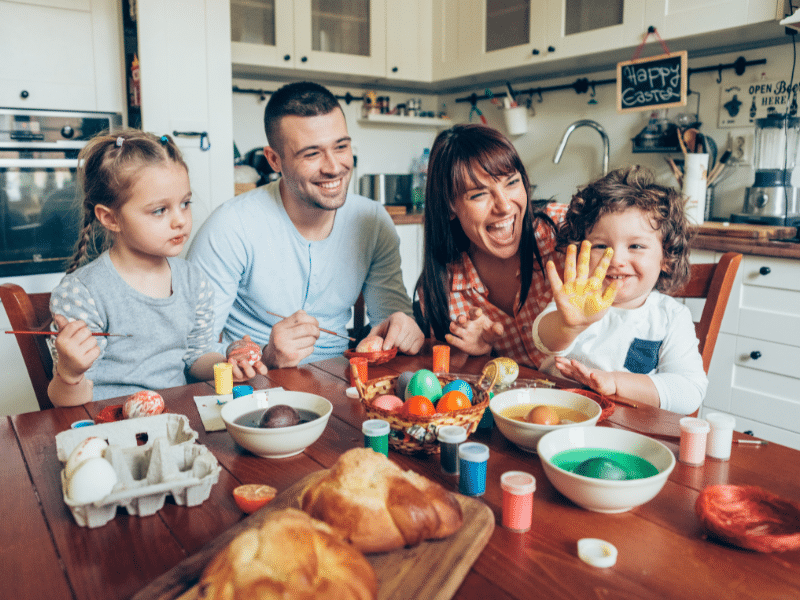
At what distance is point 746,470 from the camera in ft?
2.96

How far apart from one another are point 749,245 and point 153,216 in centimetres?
215

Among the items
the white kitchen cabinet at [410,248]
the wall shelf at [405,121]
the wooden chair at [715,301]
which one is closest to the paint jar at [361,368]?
the wooden chair at [715,301]

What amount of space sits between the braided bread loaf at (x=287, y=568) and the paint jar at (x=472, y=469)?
0.26 meters

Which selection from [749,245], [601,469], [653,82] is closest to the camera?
[601,469]

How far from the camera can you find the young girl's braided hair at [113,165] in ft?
4.71

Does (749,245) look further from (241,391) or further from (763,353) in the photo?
(241,391)

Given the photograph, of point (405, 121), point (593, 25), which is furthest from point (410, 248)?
point (593, 25)

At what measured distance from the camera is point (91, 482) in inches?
29.1

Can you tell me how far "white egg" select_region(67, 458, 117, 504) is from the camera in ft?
2.40

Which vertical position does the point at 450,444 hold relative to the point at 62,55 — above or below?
below

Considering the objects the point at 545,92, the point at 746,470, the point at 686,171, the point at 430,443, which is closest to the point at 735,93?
the point at 686,171

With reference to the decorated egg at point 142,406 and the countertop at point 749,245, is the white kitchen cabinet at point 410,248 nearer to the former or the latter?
the countertop at point 749,245

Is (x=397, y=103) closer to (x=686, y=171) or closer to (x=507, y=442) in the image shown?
(x=686, y=171)

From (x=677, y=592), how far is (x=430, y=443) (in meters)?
0.38
